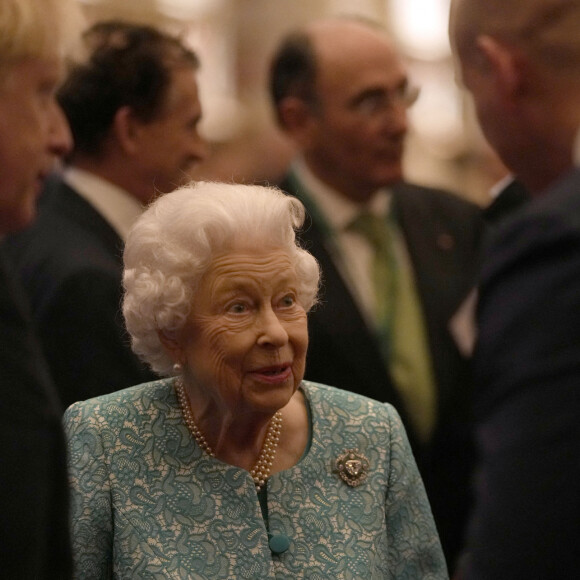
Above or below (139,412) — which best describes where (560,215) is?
above

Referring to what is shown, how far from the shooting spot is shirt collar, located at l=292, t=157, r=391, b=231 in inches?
147

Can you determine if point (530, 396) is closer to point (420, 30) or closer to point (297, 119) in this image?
point (297, 119)

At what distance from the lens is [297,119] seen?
4129 millimetres

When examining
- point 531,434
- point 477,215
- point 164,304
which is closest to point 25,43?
point 164,304

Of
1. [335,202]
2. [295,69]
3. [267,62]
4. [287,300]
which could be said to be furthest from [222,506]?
[267,62]

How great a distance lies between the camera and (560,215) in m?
1.50

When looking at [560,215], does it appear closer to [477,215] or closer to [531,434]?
[531,434]

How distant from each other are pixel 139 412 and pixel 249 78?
1350cm

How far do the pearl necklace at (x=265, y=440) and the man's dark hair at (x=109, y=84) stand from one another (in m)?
1.09

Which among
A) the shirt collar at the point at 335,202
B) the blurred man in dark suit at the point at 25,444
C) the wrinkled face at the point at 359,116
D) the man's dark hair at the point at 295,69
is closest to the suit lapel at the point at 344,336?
the shirt collar at the point at 335,202

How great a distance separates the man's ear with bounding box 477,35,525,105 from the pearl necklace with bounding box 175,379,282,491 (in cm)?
111

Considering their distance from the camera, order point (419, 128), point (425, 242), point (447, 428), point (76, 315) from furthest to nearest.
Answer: point (419, 128) → point (425, 242) → point (447, 428) → point (76, 315)

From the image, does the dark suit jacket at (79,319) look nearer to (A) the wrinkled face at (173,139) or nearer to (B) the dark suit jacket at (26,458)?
(A) the wrinkled face at (173,139)

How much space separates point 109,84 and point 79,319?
93 centimetres
